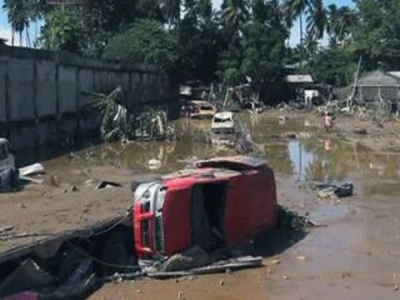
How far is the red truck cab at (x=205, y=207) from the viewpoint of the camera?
15109 mm

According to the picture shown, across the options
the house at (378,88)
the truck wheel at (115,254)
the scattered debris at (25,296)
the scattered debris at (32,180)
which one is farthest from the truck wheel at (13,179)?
the house at (378,88)

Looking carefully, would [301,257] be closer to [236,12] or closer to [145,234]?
[145,234]

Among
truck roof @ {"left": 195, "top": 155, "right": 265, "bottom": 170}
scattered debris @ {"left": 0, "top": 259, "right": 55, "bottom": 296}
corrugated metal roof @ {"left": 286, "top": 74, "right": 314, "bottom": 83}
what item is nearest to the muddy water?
scattered debris @ {"left": 0, "top": 259, "right": 55, "bottom": 296}

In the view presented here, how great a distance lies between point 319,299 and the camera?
14.2 m

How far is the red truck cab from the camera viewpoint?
1511cm

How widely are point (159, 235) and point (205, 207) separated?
1.70 meters

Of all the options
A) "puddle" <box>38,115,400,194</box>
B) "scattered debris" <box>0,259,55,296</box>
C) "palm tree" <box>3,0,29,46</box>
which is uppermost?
"palm tree" <box>3,0,29,46</box>

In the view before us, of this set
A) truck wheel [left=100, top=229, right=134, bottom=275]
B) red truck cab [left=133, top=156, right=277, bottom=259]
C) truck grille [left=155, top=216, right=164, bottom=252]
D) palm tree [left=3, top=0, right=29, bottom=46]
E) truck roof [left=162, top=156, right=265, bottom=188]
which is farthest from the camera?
palm tree [left=3, top=0, right=29, bottom=46]

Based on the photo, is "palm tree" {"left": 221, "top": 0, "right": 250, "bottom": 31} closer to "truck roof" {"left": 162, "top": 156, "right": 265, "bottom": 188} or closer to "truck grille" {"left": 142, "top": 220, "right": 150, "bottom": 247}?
"truck roof" {"left": 162, "top": 156, "right": 265, "bottom": 188}

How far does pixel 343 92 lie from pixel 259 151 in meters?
44.6

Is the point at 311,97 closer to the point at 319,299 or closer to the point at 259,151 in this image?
the point at 259,151

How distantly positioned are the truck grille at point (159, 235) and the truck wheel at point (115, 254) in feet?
2.49

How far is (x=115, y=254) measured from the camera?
1545 centimetres

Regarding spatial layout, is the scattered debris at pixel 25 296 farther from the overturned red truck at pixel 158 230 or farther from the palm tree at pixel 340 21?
the palm tree at pixel 340 21
